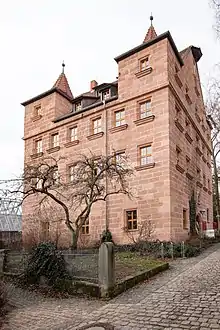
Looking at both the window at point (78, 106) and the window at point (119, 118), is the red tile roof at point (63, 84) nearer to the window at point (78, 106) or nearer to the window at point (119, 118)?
the window at point (78, 106)

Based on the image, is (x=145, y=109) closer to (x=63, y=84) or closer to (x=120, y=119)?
(x=120, y=119)

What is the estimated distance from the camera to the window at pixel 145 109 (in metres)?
18.8

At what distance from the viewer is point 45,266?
30.4 feet

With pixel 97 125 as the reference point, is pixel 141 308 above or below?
below

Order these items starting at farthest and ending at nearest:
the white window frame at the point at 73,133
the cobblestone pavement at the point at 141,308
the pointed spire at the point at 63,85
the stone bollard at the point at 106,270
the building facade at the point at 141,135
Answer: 1. the pointed spire at the point at 63,85
2. the white window frame at the point at 73,133
3. the building facade at the point at 141,135
4. the stone bollard at the point at 106,270
5. the cobblestone pavement at the point at 141,308

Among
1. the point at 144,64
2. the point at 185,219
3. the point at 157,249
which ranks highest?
the point at 144,64

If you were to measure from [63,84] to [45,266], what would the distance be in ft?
66.8

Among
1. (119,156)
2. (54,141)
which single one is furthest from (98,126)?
(54,141)

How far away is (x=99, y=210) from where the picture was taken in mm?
19750

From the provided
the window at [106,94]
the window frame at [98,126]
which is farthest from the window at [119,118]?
the window at [106,94]

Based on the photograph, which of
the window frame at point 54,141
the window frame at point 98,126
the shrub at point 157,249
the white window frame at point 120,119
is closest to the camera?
the shrub at point 157,249

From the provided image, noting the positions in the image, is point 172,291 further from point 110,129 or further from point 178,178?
point 110,129

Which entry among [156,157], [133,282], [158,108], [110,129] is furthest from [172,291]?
[110,129]

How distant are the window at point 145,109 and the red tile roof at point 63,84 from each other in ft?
29.2
